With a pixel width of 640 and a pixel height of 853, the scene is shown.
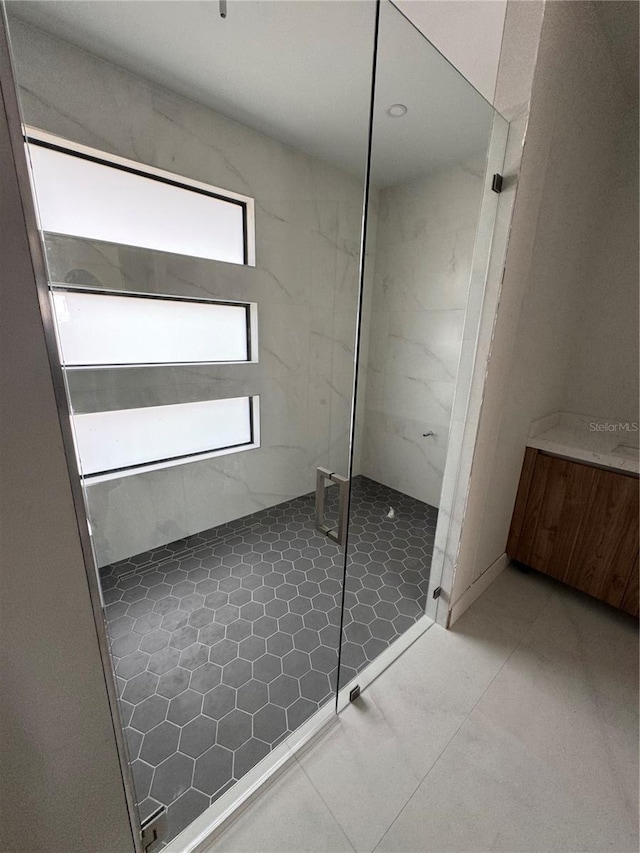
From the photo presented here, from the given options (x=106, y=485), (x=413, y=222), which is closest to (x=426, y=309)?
(x=413, y=222)

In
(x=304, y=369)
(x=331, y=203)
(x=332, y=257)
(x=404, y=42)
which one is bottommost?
(x=304, y=369)

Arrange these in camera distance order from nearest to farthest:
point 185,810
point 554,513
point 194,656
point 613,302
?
point 185,810 → point 194,656 → point 554,513 → point 613,302

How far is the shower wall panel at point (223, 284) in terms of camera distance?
1.32 metres

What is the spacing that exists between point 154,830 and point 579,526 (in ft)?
6.91

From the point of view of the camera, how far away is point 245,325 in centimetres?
190

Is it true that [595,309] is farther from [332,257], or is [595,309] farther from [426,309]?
[332,257]

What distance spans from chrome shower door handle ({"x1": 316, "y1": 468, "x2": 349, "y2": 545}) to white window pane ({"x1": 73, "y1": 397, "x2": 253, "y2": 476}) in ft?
2.40

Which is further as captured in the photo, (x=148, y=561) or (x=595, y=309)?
(x=595, y=309)

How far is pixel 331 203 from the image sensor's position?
190 centimetres

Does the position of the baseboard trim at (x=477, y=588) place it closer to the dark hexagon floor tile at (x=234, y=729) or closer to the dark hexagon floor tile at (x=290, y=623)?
the dark hexagon floor tile at (x=290, y=623)

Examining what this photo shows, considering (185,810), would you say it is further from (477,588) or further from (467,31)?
(467,31)

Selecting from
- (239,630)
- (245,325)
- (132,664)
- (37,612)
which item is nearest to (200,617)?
(239,630)

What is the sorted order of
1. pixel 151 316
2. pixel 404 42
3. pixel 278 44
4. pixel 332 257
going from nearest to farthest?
pixel 404 42, pixel 278 44, pixel 151 316, pixel 332 257

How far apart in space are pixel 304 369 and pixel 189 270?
2.72 ft
